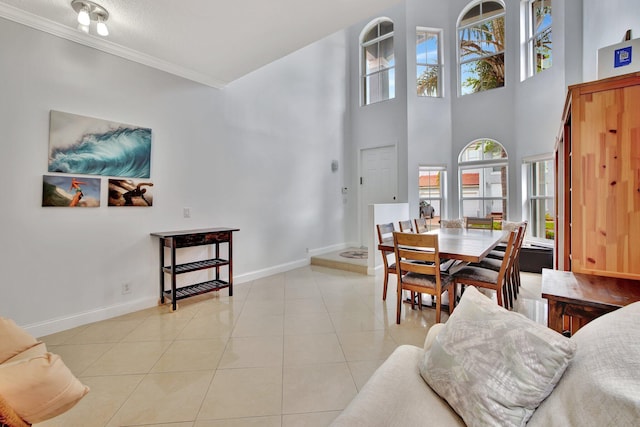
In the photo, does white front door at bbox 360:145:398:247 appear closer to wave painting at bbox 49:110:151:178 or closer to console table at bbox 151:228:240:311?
console table at bbox 151:228:240:311

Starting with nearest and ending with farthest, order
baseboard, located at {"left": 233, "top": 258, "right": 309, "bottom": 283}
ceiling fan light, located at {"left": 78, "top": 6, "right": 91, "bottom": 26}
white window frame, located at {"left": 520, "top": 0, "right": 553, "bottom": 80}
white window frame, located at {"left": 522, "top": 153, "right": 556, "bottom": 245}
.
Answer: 1. ceiling fan light, located at {"left": 78, "top": 6, "right": 91, "bottom": 26}
2. baseboard, located at {"left": 233, "top": 258, "right": 309, "bottom": 283}
3. white window frame, located at {"left": 522, "top": 153, "right": 556, "bottom": 245}
4. white window frame, located at {"left": 520, "top": 0, "right": 553, "bottom": 80}

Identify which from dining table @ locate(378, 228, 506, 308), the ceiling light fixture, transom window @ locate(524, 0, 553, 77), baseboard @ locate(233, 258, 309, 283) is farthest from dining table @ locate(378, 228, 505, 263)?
transom window @ locate(524, 0, 553, 77)

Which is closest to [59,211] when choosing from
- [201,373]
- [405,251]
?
[201,373]

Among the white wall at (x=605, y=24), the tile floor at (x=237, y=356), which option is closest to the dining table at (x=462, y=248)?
the tile floor at (x=237, y=356)

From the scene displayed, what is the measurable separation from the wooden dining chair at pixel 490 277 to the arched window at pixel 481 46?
414cm

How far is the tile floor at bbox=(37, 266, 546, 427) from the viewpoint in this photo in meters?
1.61

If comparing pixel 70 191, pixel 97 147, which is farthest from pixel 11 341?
pixel 97 147

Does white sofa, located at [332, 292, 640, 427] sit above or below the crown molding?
below

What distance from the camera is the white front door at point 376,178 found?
5883 millimetres

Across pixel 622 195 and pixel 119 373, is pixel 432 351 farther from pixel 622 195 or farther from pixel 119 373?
pixel 119 373

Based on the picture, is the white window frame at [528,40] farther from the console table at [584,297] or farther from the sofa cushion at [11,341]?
the sofa cushion at [11,341]

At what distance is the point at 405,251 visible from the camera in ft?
8.70

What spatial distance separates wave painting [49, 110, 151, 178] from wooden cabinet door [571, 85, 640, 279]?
3.72m

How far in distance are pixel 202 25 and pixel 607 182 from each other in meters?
3.19
